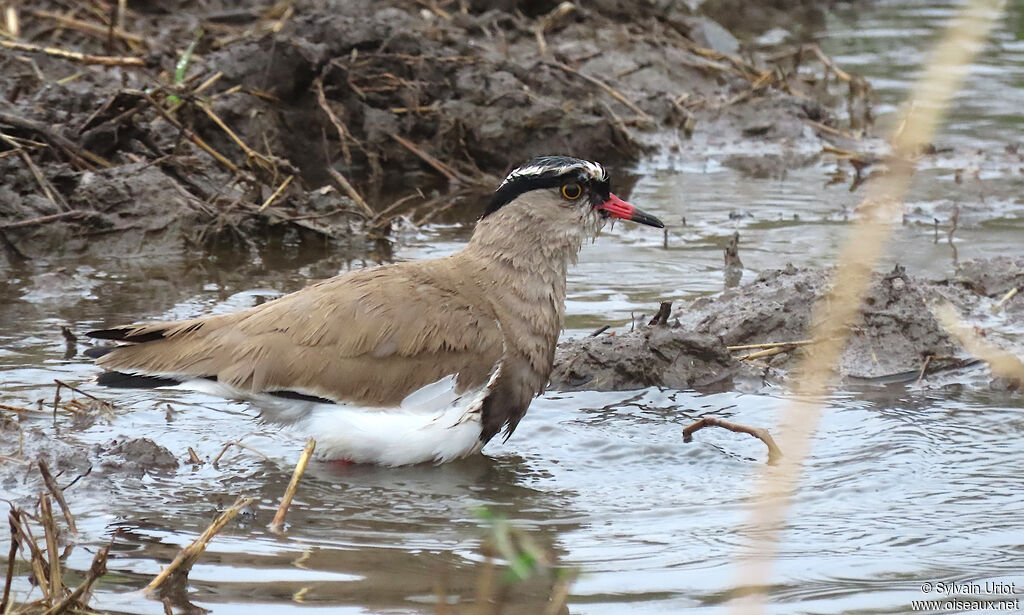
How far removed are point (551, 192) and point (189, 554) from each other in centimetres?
276

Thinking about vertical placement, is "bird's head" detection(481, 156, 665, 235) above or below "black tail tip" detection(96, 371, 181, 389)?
above

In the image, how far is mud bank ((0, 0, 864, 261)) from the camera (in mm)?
7789

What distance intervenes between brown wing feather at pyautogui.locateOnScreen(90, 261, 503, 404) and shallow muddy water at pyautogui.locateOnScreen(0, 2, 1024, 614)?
0.35 m

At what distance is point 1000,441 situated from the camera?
17.5ft

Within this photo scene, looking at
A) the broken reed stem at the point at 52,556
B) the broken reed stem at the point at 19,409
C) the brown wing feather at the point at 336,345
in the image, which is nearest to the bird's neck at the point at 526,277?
the brown wing feather at the point at 336,345

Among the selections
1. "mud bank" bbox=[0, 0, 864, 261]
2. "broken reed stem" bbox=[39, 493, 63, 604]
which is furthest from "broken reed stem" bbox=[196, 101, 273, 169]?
"broken reed stem" bbox=[39, 493, 63, 604]

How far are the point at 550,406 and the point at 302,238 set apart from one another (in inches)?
111

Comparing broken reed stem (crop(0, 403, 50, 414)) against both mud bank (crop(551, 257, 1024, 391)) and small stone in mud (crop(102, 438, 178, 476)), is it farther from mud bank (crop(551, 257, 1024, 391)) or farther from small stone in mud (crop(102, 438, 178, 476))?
mud bank (crop(551, 257, 1024, 391))

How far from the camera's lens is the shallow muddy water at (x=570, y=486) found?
3.90m

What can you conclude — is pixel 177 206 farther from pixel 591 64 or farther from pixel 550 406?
pixel 591 64

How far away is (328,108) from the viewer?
9.39 metres

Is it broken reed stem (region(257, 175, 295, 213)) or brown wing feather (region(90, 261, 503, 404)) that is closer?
brown wing feather (region(90, 261, 503, 404))

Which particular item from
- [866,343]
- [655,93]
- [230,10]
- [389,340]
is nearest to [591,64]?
[655,93]

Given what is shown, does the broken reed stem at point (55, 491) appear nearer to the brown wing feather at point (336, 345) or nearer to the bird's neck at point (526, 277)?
the brown wing feather at point (336, 345)
